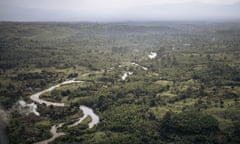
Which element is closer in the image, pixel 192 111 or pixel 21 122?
pixel 21 122

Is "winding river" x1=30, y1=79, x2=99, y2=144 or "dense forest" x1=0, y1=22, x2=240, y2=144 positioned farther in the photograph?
"winding river" x1=30, y1=79, x2=99, y2=144

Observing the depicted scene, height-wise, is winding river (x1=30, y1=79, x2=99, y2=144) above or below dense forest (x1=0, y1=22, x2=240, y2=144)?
below

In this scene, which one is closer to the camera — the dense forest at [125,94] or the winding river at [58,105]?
the dense forest at [125,94]

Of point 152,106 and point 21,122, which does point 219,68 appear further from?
point 21,122

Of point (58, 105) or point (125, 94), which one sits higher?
point (125, 94)

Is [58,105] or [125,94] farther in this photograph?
[125,94]

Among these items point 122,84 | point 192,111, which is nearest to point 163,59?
point 122,84

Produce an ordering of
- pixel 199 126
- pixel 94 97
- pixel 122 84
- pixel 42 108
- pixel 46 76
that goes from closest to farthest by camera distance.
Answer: pixel 199 126 < pixel 42 108 < pixel 94 97 < pixel 122 84 < pixel 46 76

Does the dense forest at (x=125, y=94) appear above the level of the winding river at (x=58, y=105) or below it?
above
